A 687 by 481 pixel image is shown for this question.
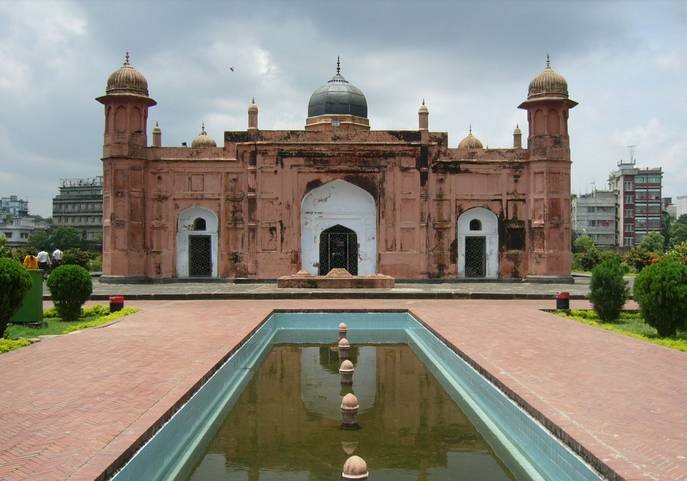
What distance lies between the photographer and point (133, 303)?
16.2 metres

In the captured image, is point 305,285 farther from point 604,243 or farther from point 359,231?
point 604,243

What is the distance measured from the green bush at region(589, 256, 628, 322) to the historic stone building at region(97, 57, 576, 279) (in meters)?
10.3

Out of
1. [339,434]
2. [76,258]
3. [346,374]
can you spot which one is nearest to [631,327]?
[346,374]

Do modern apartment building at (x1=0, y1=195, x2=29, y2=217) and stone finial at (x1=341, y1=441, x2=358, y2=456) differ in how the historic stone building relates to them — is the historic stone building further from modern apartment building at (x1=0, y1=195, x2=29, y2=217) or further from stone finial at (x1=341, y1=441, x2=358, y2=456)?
modern apartment building at (x1=0, y1=195, x2=29, y2=217)

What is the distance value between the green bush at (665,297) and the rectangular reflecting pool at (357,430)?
11.3 feet

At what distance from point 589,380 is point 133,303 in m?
12.1

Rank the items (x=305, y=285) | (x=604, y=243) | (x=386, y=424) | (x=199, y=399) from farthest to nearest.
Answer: (x=604, y=243) → (x=305, y=285) → (x=199, y=399) → (x=386, y=424)

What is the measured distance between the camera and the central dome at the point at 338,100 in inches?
1038

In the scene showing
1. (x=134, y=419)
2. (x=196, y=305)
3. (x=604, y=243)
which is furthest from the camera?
(x=604, y=243)

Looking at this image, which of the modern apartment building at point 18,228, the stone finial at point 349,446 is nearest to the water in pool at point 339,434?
the stone finial at point 349,446

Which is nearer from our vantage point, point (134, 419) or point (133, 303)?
point (134, 419)

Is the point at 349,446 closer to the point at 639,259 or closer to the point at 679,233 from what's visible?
the point at 639,259

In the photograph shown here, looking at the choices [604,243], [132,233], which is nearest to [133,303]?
[132,233]

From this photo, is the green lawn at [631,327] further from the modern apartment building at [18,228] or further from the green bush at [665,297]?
the modern apartment building at [18,228]
